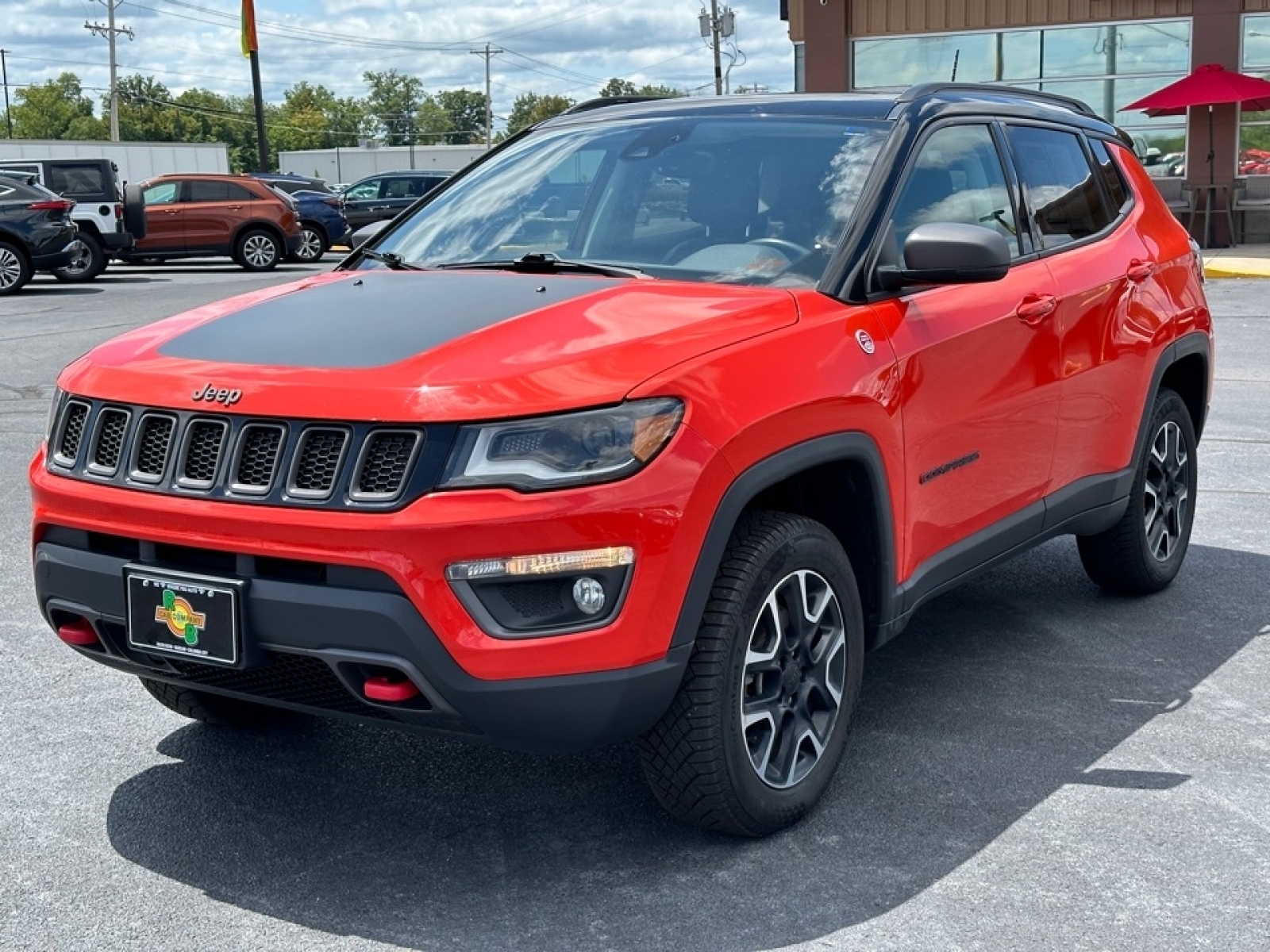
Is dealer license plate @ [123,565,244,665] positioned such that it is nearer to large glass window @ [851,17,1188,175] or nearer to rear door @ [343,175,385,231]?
large glass window @ [851,17,1188,175]

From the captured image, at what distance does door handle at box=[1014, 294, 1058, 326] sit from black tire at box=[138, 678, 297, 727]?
2.41 meters

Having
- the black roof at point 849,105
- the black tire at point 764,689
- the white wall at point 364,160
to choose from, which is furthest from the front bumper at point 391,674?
the white wall at point 364,160

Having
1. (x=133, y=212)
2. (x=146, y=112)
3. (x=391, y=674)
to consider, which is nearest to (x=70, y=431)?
(x=391, y=674)

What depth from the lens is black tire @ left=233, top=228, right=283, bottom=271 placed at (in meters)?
26.5

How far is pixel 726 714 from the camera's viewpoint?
3471 millimetres

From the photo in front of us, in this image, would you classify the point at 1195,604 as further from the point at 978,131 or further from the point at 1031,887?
the point at 1031,887

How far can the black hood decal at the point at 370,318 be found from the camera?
346 centimetres

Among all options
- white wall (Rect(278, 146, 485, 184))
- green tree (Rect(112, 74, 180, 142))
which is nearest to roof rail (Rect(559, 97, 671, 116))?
white wall (Rect(278, 146, 485, 184))

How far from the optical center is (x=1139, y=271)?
545 cm

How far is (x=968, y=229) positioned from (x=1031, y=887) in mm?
1622

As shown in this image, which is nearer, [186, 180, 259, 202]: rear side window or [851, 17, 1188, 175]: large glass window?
[851, 17, 1188, 175]: large glass window

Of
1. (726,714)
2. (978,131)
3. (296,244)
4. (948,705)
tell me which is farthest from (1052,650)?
(296,244)

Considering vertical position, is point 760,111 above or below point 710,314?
above

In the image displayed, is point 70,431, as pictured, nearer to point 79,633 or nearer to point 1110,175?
point 79,633
